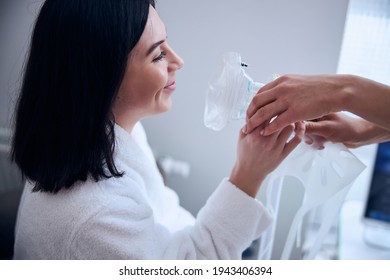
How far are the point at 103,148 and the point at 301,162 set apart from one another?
41cm

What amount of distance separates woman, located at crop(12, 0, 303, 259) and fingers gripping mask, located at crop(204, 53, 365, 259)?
72 mm

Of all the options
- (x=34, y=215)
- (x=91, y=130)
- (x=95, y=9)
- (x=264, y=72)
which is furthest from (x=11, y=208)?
(x=264, y=72)

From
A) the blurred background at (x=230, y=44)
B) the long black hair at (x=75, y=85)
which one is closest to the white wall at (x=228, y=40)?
the blurred background at (x=230, y=44)

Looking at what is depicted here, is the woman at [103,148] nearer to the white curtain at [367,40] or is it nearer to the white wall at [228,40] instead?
the white wall at [228,40]

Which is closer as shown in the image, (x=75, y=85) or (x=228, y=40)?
(x=75, y=85)

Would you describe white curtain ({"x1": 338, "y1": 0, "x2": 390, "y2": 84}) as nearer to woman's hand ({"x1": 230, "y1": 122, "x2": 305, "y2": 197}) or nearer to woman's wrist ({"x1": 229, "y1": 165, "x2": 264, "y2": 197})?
woman's hand ({"x1": 230, "y1": 122, "x2": 305, "y2": 197})

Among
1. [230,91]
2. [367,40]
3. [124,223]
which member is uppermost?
[367,40]

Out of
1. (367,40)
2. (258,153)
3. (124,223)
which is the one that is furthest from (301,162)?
(124,223)

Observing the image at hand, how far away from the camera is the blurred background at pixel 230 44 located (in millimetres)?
638

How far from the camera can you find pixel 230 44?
68 cm

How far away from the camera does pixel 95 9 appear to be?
54cm

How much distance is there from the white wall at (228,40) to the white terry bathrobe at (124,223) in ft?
0.59

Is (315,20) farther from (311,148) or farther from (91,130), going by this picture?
(91,130)

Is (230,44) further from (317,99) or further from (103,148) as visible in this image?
(103,148)
